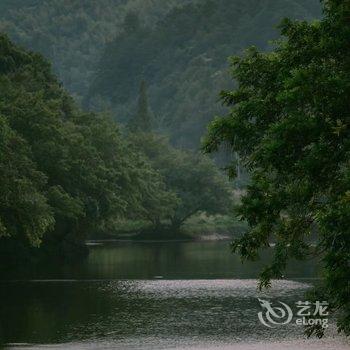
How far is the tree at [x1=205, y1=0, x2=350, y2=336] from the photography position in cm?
2388

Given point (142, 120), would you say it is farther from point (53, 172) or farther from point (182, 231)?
point (53, 172)

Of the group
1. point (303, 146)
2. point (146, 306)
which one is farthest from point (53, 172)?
point (303, 146)

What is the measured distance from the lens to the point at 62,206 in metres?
79.8

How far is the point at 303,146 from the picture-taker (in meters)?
26.0

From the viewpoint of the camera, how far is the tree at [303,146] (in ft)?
78.3

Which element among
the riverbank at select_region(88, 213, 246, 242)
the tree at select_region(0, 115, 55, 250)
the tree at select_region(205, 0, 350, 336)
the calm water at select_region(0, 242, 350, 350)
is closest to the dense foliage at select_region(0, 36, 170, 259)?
the tree at select_region(0, 115, 55, 250)

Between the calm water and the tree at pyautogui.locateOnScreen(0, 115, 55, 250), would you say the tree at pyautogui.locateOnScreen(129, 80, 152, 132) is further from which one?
the tree at pyautogui.locateOnScreen(0, 115, 55, 250)

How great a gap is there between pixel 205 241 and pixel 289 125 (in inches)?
4362

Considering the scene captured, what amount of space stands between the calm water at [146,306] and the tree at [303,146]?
37.2 ft

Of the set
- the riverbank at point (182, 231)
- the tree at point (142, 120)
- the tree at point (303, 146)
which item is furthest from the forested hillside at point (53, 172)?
the tree at point (142, 120)

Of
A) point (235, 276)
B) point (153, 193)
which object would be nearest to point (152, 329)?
point (235, 276)

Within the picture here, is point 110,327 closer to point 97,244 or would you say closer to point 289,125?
point 289,125

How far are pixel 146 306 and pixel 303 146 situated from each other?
28.4 m

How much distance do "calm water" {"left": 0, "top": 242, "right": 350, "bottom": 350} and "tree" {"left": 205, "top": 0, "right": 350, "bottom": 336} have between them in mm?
11336
